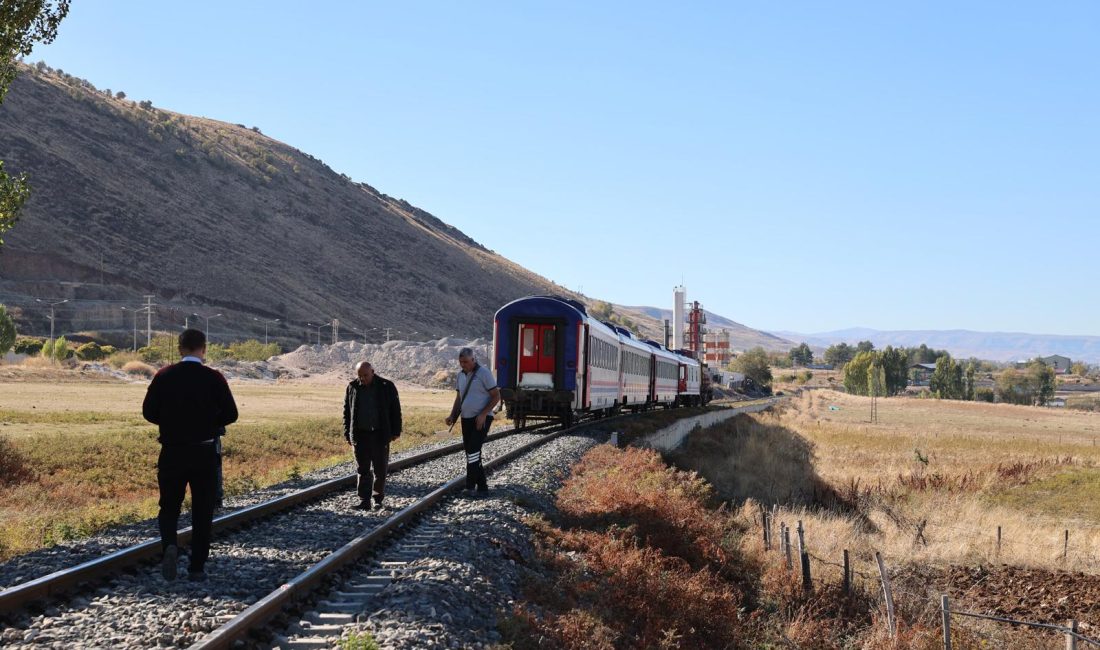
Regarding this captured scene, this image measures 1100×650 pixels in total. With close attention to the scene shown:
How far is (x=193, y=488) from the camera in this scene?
8.56 meters

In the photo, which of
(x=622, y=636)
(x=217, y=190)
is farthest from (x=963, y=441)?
(x=217, y=190)

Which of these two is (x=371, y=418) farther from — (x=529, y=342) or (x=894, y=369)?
(x=894, y=369)

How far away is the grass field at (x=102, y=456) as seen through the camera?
13.4m

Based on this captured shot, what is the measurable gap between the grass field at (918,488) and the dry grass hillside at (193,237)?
85.4 meters

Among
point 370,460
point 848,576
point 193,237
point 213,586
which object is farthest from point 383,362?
point 213,586

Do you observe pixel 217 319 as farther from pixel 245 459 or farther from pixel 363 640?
pixel 363 640

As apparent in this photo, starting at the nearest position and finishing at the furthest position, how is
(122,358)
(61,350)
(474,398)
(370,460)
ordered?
1. (370,460)
2. (474,398)
3. (61,350)
4. (122,358)

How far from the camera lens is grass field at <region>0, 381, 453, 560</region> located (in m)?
13.4

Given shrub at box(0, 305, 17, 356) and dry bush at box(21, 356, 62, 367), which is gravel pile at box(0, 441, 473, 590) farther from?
shrub at box(0, 305, 17, 356)

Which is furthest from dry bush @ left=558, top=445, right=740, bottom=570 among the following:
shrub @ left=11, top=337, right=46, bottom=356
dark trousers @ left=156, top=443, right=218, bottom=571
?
shrub @ left=11, top=337, right=46, bottom=356

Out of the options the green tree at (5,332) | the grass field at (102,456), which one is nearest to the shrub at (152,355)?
the green tree at (5,332)

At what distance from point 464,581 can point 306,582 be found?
54.7 inches

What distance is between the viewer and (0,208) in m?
20.1

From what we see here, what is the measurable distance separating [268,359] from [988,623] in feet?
278
